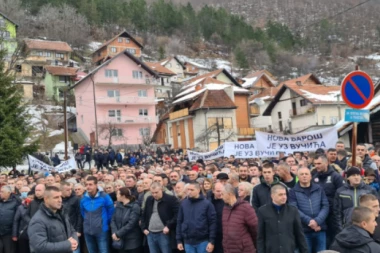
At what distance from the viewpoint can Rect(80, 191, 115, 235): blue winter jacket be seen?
9.01 m

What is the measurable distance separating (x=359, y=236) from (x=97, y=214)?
5.82m

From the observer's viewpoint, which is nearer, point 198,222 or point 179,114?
point 198,222

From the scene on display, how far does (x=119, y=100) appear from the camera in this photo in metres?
58.4

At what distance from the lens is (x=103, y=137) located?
5516 cm

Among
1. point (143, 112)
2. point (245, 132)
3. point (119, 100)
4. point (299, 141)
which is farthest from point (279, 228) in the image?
point (143, 112)

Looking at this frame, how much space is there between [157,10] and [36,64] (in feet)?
190

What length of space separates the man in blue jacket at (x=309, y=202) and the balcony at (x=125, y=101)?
169ft

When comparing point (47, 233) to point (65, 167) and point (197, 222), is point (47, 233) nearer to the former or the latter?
point (197, 222)

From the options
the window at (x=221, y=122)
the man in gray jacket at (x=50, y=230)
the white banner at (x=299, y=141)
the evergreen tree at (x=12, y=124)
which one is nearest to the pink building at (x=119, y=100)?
the window at (x=221, y=122)

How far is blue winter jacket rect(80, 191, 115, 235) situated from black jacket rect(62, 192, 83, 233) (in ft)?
1.41

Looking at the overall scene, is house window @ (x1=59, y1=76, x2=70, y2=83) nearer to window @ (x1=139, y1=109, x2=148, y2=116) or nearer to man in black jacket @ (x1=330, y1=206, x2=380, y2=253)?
window @ (x1=139, y1=109, x2=148, y2=116)

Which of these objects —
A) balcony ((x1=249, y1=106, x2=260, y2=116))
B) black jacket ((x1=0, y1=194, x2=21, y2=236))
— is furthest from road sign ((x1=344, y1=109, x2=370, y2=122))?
balcony ((x1=249, y1=106, x2=260, y2=116))

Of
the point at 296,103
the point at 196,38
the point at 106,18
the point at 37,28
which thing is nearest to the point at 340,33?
the point at 196,38

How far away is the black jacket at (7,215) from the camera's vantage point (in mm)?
9570
